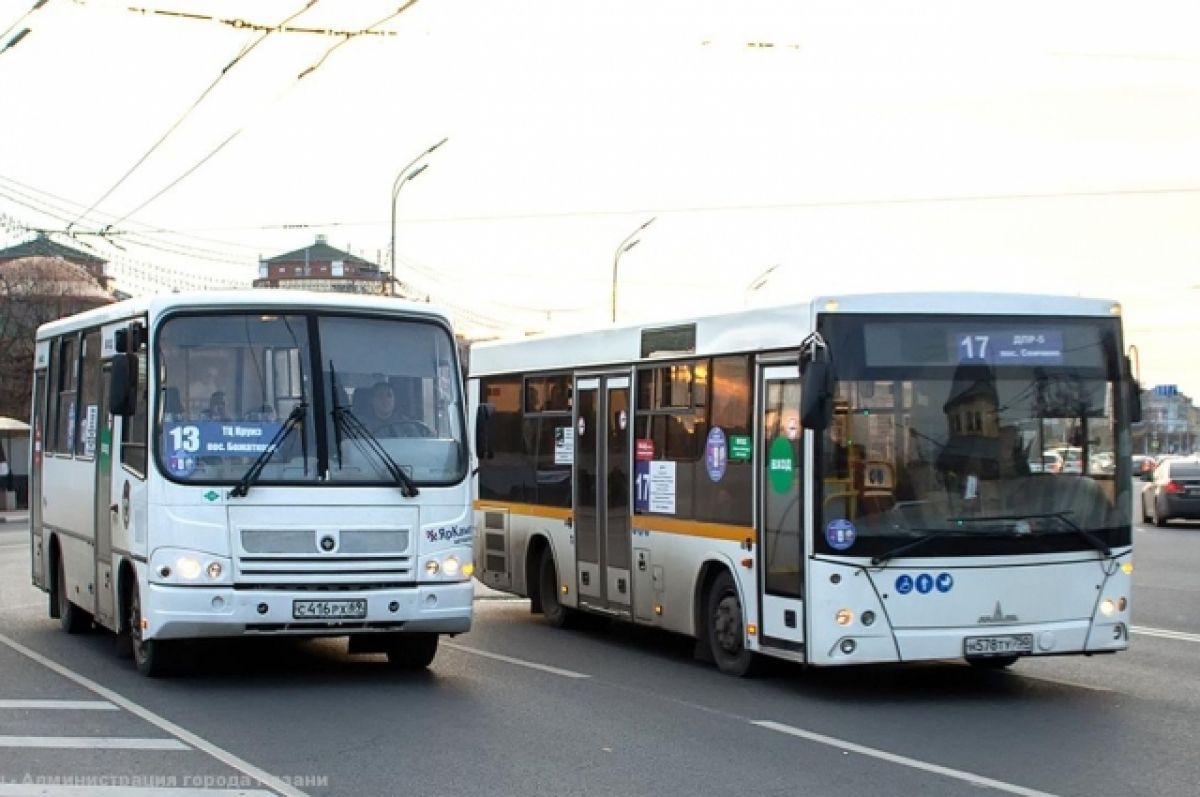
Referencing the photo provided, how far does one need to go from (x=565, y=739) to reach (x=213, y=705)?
2.80m

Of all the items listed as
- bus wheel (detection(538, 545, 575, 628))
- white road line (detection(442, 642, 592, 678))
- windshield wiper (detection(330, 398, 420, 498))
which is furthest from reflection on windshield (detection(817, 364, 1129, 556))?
bus wheel (detection(538, 545, 575, 628))

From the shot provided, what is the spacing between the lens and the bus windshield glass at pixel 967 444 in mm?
11773

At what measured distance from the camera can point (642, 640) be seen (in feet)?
53.7

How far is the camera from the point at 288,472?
12281 mm

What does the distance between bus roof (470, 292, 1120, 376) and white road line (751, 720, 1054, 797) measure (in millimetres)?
2912

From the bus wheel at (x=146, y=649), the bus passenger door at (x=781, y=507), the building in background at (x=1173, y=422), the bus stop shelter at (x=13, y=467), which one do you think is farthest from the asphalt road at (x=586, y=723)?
the building in background at (x=1173, y=422)

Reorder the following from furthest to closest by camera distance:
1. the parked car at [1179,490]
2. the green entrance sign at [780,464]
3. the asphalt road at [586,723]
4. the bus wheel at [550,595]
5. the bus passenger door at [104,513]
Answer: the parked car at [1179,490] → the bus wheel at [550,595] → the bus passenger door at [104,513] → the green entrance sign at [780,464] → the asphalt road at [586,723]

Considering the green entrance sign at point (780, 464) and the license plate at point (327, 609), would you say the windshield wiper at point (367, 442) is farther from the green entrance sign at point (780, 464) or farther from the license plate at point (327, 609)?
the green entrance sign at point (780, 464)

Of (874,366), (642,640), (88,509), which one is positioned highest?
(874,366)

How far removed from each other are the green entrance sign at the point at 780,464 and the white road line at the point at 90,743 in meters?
4.62

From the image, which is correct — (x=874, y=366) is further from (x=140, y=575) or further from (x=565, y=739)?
(x=140, y=575)

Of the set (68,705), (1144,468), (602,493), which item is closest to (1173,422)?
(1144,468)

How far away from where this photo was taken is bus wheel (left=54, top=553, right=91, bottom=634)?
16.3 meters

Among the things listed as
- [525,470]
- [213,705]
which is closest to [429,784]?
[213,705]
